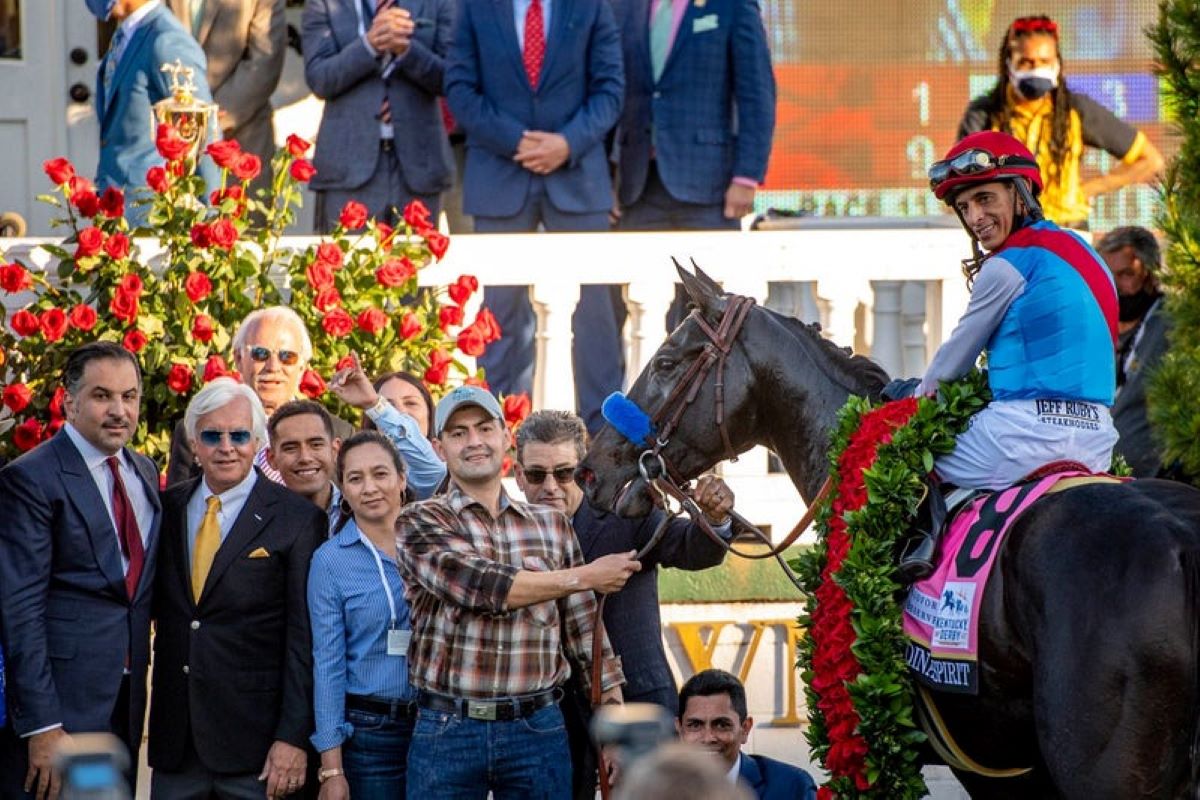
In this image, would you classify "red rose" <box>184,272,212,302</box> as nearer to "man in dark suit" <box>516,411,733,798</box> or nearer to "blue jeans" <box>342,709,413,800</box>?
"man in dark suit" <box>516,411,733,798</box>

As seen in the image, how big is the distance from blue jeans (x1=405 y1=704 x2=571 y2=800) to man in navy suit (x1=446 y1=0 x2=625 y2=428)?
361 centimetres

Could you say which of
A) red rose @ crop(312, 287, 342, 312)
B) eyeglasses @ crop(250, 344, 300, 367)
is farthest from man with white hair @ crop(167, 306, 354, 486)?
red rose @ crop(312, 287, 342, 312)

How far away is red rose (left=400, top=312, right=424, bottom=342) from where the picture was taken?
850cm

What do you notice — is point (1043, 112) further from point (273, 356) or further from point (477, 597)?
point (477, 597)

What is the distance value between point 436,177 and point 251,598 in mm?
3851

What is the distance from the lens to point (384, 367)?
8492 millimetres

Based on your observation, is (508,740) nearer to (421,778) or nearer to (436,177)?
(421,778)

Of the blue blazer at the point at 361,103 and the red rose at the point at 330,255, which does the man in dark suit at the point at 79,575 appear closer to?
the red rose at the point at 330,255

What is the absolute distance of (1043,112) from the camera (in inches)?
404

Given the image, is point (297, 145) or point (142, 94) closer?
point (297, 145)

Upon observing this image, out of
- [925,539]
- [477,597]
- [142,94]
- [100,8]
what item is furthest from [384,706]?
[100,8]

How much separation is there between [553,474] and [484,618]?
721mm

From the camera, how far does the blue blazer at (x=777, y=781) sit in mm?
6793

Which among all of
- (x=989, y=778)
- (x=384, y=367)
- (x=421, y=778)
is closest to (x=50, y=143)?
(x=384, y=367)
